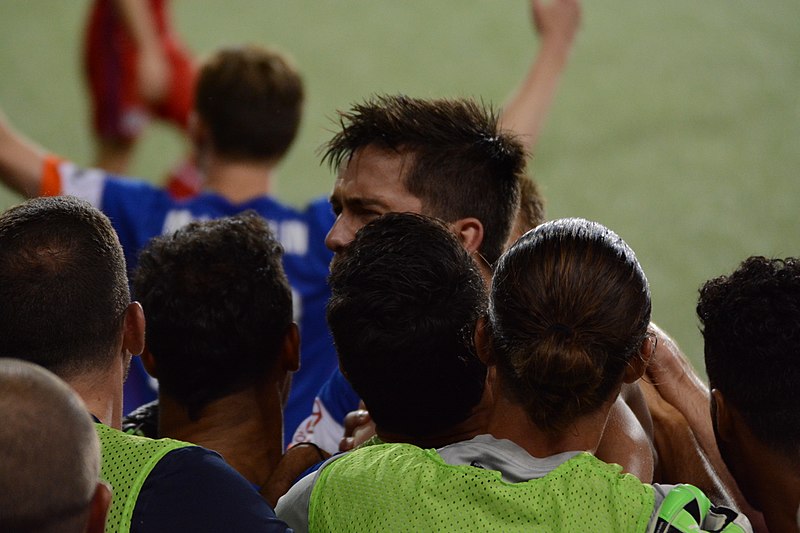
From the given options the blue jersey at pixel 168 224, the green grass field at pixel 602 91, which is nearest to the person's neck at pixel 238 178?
the blue jersey at pixel 168 224

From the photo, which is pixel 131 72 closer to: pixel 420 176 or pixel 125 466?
pixel 420 176

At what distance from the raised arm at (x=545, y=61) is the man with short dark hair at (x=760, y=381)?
189cm

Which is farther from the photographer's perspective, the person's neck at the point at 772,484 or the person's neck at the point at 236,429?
the person's neck at the point at 236,429

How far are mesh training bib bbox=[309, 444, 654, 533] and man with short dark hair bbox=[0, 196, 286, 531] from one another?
0.13m

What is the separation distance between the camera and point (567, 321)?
177 centimetres

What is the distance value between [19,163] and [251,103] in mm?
755

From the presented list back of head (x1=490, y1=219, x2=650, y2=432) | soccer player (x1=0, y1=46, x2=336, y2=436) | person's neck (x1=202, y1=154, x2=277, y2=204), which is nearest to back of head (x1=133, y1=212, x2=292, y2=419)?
back of head (x1=490, y1=219, x2=650, y2=432)

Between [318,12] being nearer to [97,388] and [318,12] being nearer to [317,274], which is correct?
[317,274]

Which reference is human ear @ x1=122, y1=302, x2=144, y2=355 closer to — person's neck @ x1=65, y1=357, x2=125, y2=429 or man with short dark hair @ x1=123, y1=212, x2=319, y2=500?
person's neck @ x1=65, y1=357, x2=125, y2=429

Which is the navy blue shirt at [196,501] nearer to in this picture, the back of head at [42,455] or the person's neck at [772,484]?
the back of head at [42,455]

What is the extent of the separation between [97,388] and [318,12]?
7793 mm

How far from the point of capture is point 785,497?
188 cm

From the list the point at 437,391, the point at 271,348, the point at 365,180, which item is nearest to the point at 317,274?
the point at 365,180

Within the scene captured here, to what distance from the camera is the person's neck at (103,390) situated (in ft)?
6.38
